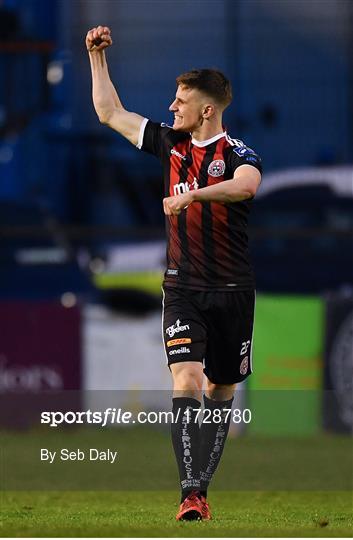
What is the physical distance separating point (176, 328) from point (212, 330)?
226 mm

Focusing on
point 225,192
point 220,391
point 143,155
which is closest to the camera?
point 225,192

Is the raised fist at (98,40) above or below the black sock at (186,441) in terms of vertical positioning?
above

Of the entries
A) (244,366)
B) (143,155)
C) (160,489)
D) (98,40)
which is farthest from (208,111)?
(143,155)

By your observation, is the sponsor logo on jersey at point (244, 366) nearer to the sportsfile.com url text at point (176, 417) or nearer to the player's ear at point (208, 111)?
the sportsfile.com url text at point (176, 417)

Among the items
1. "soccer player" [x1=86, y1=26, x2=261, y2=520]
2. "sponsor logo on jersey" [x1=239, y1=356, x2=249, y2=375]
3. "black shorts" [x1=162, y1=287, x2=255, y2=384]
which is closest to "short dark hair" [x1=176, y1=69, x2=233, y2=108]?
"soccer player" [x1=86, y1=26, x2=261, y2=520]

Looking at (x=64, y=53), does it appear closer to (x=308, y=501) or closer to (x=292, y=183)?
(x=292, y=183)

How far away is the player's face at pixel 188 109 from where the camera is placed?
7.11m

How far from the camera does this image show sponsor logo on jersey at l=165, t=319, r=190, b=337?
23.0ft

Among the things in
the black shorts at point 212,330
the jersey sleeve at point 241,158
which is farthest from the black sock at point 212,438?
the jersey sleeve at point 241,158

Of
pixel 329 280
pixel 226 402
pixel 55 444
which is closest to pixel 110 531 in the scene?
pixel 226 402

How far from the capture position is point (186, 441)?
6879 millimetres

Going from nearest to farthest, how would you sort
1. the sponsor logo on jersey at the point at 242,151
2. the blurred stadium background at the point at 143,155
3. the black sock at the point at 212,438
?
the sponsor logo on jersey at the point at 242,151, the black sock at the point at 212,438, the blurred stadium background at the point at 143,155

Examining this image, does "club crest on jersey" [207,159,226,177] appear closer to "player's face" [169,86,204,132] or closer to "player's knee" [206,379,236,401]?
"player's face" [169,86,204,132]

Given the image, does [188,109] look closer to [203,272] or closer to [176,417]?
[203,272]
